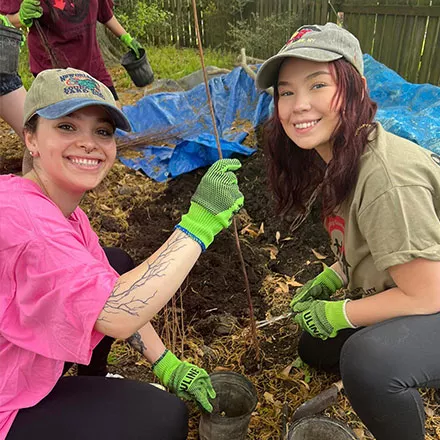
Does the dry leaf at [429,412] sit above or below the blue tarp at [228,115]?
below

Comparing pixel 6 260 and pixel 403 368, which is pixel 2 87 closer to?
pixel 6 260

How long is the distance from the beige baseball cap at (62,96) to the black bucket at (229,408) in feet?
3.52

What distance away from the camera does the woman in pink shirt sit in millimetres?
1146

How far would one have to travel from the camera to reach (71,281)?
1.13 metres

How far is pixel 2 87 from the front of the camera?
2.59 meters

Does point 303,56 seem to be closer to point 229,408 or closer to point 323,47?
point 323,47

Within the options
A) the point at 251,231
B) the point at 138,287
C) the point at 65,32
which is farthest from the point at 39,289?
the point at 65,32

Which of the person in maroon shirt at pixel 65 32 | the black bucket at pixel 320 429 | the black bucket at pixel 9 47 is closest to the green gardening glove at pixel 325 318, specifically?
the black bucket at pixel 320 429

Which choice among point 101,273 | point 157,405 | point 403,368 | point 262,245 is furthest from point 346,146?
point 262,245

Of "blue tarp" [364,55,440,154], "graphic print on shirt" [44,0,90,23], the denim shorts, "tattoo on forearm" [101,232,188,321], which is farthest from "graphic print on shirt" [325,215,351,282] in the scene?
"graphic print on shirt" [44,0,90,23]

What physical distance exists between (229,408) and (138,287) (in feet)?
2.89

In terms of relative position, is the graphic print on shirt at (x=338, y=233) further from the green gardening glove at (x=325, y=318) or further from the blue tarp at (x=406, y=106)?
the blue tarp at (x=406, y=106)

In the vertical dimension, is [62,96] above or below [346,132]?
above

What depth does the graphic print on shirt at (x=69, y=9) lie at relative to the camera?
10.5 ft
